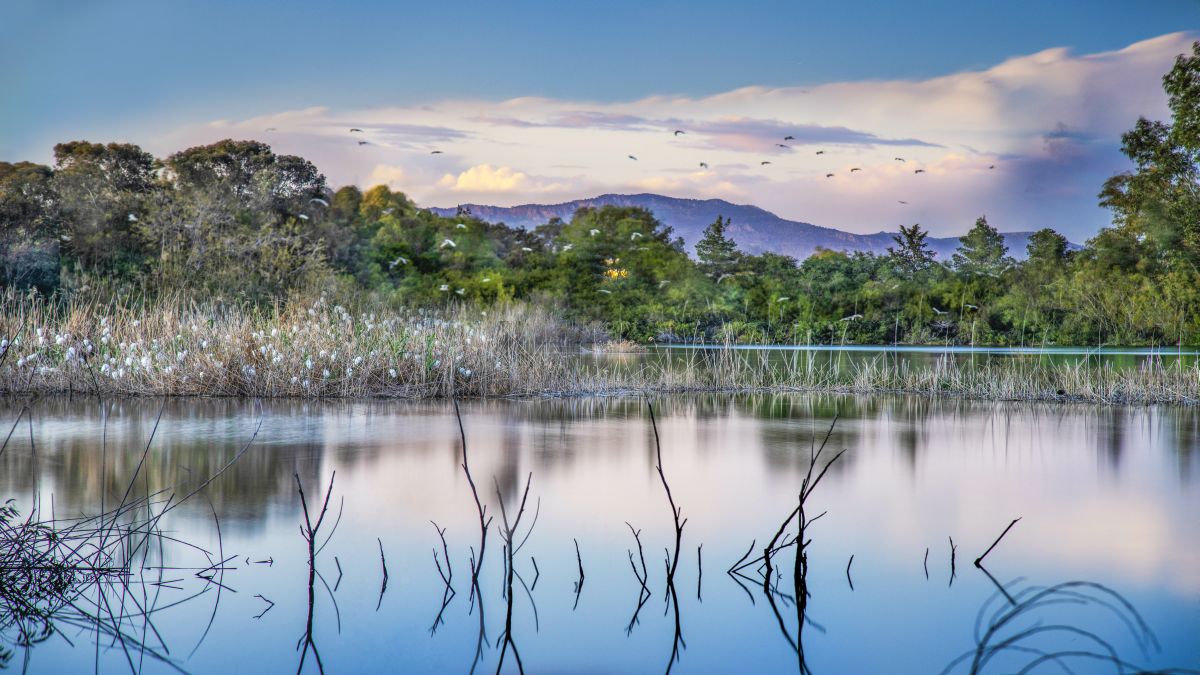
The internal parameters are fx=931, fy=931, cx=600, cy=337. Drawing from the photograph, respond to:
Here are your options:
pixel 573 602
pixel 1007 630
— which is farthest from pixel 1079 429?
pixel 573 602

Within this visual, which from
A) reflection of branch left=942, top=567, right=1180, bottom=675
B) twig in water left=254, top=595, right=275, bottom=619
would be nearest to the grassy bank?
twig in water left=254, top=595, right=275, bottom=619

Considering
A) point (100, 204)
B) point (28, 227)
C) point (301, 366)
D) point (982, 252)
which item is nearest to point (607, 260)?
point (982, 252)

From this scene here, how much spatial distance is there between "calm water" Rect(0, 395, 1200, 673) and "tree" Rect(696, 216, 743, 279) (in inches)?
1076

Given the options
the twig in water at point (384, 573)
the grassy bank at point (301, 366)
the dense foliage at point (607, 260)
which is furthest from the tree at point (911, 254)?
the twig in water at point (384, 573)

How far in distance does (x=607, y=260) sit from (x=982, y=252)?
576 inches

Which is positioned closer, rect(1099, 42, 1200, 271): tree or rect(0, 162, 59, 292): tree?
rect(0, 162, 59, 292): tree

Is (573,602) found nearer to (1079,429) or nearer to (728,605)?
(728,605)

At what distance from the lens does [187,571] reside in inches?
173

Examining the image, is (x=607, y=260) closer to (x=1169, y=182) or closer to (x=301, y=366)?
(x=1169, y=182)

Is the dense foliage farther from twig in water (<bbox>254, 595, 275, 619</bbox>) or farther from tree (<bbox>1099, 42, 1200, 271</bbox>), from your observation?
twig in water (<bbox>254, 595, 275, 619</bbox>)

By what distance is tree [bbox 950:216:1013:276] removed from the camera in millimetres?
35156

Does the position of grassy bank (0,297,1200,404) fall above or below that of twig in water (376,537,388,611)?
above

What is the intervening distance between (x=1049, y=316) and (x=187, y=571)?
1274 inches

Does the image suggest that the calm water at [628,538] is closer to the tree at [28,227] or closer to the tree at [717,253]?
the tree at [28,227]
